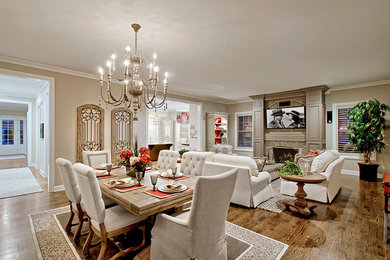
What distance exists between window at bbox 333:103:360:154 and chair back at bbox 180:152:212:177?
513 cm

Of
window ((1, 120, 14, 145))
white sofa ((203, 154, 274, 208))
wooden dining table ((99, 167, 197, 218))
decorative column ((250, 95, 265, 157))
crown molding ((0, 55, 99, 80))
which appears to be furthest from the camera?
window ((1, 120, 14, 145))

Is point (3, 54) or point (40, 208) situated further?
point (3, 54)

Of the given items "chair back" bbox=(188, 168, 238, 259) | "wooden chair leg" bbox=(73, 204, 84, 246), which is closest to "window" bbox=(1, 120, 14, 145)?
"wooden chair leg" bbox=(73, 204, 84, 246)

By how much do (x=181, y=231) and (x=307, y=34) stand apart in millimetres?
3089

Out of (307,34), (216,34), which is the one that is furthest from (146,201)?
(307,34)

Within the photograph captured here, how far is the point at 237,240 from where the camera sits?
2277 mm

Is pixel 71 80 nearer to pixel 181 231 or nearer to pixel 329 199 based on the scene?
pixel 181 231

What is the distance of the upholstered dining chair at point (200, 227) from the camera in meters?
1.39

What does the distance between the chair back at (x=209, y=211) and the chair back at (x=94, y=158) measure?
2664 millimetres

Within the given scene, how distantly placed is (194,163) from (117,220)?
1.48m

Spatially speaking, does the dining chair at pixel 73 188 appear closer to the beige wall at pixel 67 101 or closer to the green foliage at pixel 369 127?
the beige wall at pixel 67 101

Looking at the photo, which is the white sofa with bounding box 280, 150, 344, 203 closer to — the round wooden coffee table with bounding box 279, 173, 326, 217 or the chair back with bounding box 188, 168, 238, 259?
the round wooden coffee table with bounding box 279, 173, 326, 217

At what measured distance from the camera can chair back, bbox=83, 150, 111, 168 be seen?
3.36m

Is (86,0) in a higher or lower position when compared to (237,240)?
higher
